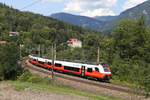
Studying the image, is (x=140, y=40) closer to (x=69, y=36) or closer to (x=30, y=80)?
(x=30, y=80)

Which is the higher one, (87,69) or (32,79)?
(87,69)

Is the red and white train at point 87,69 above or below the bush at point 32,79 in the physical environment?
above

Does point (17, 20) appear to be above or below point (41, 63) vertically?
above

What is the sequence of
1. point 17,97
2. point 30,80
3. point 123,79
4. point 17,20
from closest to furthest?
point 17,97 < point 30,80 < point 123,79 < point 17,20

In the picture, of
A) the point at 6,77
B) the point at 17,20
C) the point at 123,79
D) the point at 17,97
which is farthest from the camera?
the point at 17,20

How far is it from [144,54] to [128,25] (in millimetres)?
7541

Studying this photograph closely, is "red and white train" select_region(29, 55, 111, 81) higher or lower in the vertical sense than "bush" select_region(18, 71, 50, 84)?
higher

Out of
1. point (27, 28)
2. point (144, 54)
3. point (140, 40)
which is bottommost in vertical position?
point (144, 54)

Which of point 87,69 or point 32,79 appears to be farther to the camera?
point 87,69

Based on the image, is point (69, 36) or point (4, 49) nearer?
point (4, 49)

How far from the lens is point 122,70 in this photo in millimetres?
28562

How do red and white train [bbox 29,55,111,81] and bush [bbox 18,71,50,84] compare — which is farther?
red and white train [bbox 29,55,111,81]

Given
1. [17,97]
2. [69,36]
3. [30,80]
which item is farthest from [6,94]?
[69,36]

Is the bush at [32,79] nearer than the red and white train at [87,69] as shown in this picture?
Yes
